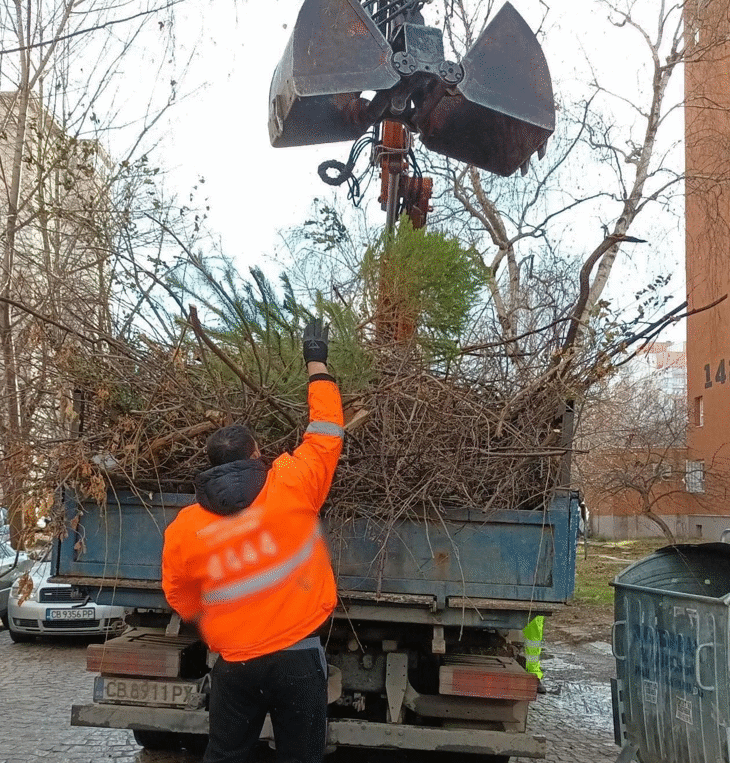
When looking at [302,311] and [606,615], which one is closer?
[302,311]

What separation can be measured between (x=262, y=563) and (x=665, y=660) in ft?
8.70

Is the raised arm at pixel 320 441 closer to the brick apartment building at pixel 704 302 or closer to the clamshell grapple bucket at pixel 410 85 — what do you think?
the clamshell grapple bucket at pixel 410 85

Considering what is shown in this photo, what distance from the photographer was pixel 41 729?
616 cm

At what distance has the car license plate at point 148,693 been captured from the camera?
14.5ft

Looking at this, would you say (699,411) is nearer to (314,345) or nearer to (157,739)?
(157,739)

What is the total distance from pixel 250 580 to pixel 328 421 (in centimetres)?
71

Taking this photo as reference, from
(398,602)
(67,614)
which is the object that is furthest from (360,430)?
(67,614)

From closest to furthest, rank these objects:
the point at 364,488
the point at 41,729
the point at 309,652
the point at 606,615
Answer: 1. the point at 309,652
2. the point at 364,488
3. the point at 41,729
4. the point at 606,615

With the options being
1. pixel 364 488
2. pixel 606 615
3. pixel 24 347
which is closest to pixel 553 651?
pixel 606 615

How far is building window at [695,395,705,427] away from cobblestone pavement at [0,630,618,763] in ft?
59.4

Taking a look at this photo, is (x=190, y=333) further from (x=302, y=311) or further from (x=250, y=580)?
(x=250, y=580)

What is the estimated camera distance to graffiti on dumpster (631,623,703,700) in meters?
4.71

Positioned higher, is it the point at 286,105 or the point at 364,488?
the point at 286,105

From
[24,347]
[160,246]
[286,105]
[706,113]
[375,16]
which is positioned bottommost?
[24,347]
